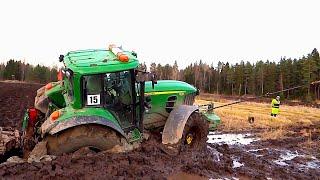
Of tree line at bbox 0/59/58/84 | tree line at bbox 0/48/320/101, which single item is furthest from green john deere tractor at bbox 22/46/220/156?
tree line at bbox 0/59/58/84

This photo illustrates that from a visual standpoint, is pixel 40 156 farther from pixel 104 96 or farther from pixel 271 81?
pixel 271 81

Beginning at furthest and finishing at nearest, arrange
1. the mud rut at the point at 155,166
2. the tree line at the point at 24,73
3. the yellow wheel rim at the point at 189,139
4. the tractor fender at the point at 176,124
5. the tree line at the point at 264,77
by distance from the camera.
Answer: the tree line at the point at 24,73
the tree line at the point at 264,77
the yellow wheel rim at the point at 189,139
the tractor fender at the point at 176,124
the mud rut at the point at 155,166

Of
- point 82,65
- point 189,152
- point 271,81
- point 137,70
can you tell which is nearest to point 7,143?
point 82,65

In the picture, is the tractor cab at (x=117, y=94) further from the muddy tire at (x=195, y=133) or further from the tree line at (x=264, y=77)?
the tree line at (x=264, y=77)

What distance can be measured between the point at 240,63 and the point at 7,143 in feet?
299

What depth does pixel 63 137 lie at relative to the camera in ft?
22.7

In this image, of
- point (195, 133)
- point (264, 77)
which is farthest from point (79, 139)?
point (264, 77)

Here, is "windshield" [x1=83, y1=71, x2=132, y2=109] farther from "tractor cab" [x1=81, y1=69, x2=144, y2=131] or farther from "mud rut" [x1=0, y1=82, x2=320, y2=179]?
"mud rut" [x1=0, y1=82, x2=320, y2=179]

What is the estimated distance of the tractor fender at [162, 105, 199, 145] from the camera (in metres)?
9.02

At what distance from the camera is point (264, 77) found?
85.3 m

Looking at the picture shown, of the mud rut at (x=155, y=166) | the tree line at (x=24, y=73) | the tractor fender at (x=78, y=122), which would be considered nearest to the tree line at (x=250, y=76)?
the tree line at (x=24, y=73)

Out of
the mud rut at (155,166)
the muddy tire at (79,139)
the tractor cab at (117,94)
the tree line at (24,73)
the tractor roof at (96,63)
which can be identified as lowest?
the mud rut at (155,166)

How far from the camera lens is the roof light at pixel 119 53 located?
7938mm

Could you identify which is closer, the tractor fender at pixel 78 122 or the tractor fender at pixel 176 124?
the tractor fender at pixel 78 122
